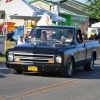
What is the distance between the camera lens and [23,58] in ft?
43.8

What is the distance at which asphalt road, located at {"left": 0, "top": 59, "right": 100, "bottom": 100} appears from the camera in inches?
386

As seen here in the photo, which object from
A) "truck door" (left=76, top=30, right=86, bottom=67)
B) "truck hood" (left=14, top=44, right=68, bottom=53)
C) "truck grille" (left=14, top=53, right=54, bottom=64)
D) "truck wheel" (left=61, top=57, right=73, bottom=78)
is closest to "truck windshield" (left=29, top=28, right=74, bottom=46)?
"truck door" (left=76, top=30, right=86, bottom=67)

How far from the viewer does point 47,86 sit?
11.5 m

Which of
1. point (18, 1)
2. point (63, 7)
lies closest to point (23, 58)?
point (18, 1)

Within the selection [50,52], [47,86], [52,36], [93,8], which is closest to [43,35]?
[52,36]

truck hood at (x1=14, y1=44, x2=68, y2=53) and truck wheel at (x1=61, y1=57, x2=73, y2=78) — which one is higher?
truck hood at (x1=14, y1=44, x2=68, y2=53)

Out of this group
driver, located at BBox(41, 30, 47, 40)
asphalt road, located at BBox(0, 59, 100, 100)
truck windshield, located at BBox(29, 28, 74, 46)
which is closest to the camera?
asphalt road, located at BBox(0, 59, 100, 100)

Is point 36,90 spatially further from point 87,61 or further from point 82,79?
point 87,61

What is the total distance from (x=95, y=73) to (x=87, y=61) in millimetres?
606

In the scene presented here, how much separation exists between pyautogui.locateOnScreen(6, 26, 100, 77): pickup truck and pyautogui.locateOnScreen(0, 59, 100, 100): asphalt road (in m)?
0.38

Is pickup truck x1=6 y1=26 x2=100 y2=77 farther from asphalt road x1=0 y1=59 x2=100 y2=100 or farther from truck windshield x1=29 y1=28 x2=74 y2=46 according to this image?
asphalt road x1=0 y1=59 x2=100 y2=100

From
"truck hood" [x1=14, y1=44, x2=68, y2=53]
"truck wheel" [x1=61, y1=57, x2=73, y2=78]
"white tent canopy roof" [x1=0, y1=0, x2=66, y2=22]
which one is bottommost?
"truck wheel" [x1=61, y1=57, x2=73, y2=78]

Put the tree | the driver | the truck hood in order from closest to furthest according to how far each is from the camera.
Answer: the truck hood < the driver < the tree

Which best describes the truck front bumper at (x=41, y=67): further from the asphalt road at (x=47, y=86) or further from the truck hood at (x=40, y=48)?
the truck hood at (x=40, y=48)
